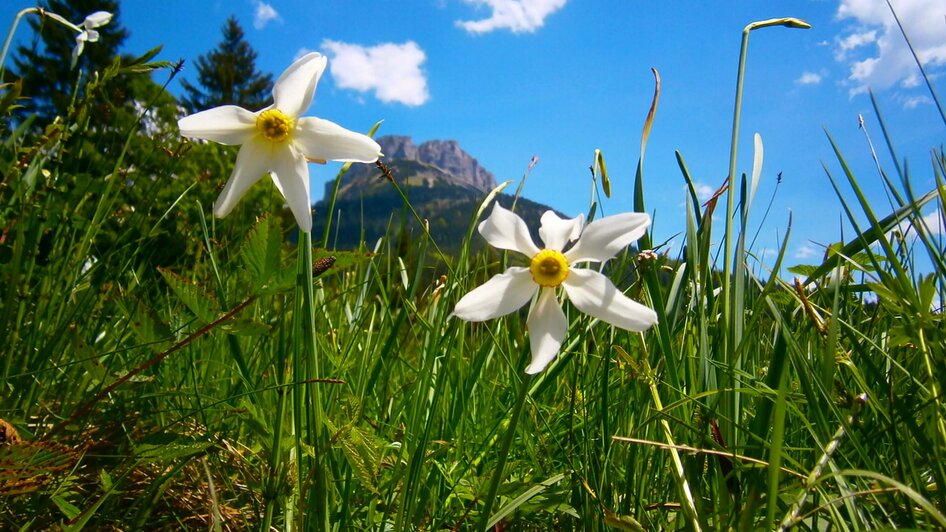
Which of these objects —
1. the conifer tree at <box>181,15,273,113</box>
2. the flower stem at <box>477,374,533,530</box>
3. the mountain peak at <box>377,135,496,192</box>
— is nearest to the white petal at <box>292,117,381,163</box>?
the flower stem at <box>477,374,533,530</box>

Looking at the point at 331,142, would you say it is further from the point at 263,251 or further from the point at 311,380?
the point at 311,380

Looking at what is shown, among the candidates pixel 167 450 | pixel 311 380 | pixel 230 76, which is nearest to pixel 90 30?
pixel 167 450

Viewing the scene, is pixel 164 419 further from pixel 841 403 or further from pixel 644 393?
pixel 841 403

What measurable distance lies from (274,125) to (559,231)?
1.49 ft

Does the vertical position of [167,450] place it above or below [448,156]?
below

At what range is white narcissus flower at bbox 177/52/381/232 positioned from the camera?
863mm

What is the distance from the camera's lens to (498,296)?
2.81ft

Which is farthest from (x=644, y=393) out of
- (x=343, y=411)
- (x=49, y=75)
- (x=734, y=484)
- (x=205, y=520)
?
(x=49, y=75)

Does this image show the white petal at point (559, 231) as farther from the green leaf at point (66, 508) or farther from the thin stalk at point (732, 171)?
the green leaf at point (66, 508)

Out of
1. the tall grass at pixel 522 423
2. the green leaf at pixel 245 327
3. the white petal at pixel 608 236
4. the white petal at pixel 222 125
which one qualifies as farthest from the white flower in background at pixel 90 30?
the white petal at pixel 608 236

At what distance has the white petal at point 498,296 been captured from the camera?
0.84 meters

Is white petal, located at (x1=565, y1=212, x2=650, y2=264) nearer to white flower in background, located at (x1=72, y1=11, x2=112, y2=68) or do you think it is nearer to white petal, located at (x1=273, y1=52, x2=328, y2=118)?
white petal, located at (x1=273, y1=52, x2=328, y2=118)

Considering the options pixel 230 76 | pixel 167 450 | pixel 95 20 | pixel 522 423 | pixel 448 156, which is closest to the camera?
pixel 167 450

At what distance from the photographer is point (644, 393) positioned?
1141 mm
